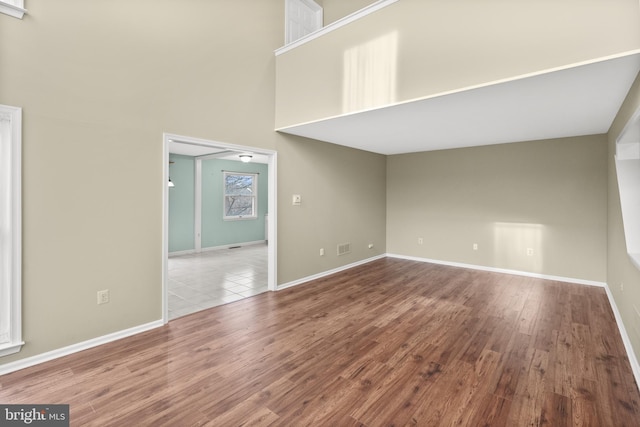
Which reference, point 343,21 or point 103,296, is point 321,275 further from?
point 343,21

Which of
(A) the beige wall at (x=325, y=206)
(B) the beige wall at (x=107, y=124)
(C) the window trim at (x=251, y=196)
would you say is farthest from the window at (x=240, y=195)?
(B) the beige wall at (x=107, y=124)

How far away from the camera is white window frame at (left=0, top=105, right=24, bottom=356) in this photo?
2.29 m

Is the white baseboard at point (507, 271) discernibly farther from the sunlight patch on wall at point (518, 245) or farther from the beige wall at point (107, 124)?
the beige wall at point (107, 124)

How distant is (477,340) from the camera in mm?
2857

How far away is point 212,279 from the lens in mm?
4996

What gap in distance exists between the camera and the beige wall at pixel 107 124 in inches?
95.0

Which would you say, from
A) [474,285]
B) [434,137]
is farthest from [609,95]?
[474,285]

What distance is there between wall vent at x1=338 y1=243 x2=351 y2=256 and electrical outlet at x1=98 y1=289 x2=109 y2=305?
3.48 m

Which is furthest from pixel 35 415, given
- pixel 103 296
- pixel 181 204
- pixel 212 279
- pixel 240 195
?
pixel 240 195

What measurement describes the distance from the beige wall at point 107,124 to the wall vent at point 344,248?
8.21 feet

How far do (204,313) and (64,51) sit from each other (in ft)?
9.15

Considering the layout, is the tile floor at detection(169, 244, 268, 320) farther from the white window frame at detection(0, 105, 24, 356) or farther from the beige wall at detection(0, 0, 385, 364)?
Answer: the white window frame at detection(0, 105, 24, 356)

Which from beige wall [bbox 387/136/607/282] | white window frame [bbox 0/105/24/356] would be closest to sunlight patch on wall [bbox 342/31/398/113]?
white window frame [bbox 0/105/24/356]

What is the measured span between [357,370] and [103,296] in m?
2.34
